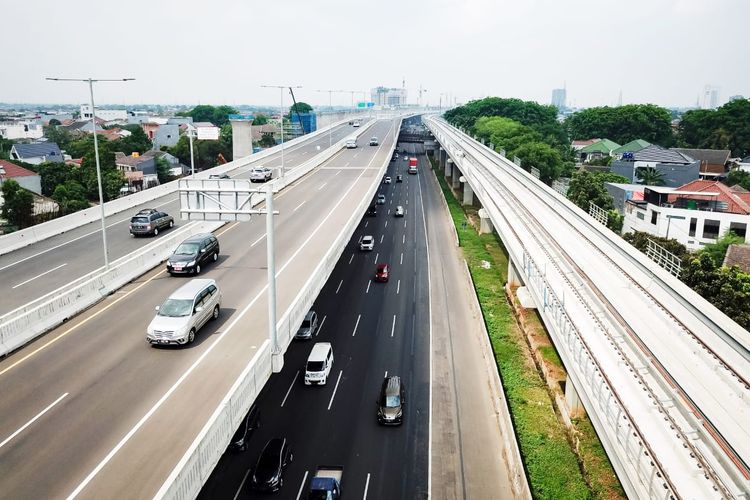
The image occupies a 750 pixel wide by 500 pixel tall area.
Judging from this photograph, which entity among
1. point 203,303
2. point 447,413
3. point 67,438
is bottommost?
point 447,413

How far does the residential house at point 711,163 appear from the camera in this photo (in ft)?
264

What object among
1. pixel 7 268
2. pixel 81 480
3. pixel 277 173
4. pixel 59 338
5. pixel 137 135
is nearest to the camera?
pixel 81 480

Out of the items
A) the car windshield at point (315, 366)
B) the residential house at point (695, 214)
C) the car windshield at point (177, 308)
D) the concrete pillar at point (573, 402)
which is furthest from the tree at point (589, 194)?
the car windshield at point (177, 308)

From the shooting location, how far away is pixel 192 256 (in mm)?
28578

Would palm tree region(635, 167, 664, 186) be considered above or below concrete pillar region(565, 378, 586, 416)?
above

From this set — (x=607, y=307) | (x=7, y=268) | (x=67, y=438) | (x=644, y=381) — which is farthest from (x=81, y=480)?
(x=7, y=268)

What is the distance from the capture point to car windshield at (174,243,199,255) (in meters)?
28.8

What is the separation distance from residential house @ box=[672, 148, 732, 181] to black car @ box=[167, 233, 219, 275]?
2923 inches

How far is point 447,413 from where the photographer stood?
25.5m

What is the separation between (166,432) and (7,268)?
71.3ft

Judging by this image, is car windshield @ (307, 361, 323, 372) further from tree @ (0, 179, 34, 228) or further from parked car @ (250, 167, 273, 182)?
tree @ (0, 179, 34, 228)

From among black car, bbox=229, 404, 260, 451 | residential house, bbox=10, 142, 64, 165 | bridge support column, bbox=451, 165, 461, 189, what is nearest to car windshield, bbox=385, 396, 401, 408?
black car, bbox=229, 404, 260, 451

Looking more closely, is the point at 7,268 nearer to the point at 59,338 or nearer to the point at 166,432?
the point at 59,338

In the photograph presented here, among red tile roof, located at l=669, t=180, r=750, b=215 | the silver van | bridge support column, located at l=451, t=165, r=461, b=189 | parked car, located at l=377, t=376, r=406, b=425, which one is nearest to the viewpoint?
parked car, located at l=377, t=376, r=406, b=425
